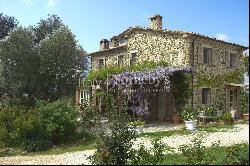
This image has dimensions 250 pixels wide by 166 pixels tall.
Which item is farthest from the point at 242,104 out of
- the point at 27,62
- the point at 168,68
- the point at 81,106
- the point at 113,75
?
the point at 27,62

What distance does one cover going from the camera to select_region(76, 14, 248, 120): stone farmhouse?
24.7 meters

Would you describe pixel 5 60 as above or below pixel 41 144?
above

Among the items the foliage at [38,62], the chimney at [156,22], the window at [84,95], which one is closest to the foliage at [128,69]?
the foliage at [38,62]

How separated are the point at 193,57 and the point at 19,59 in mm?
10217

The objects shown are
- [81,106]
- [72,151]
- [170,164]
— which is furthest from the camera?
[81,106]

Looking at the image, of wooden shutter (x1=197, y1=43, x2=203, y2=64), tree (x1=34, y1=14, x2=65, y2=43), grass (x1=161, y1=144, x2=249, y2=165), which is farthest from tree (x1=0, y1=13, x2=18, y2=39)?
grass (x1=161, y1=144, x2=249, y2=165)

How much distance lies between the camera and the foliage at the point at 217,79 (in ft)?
81.6

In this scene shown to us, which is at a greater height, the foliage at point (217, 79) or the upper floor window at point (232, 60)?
the upper floor window at point (232, 60)

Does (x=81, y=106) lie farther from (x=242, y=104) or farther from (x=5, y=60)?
(x=242, y=104)

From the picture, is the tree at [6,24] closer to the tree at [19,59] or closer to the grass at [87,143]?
the tree at [19,59]

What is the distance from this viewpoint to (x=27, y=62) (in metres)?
23.5

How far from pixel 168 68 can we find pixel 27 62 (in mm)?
8051

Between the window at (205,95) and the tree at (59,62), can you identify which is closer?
the tree at (59,62)

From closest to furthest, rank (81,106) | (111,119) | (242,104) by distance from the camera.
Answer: (111,119), (81,106), (242,104)
